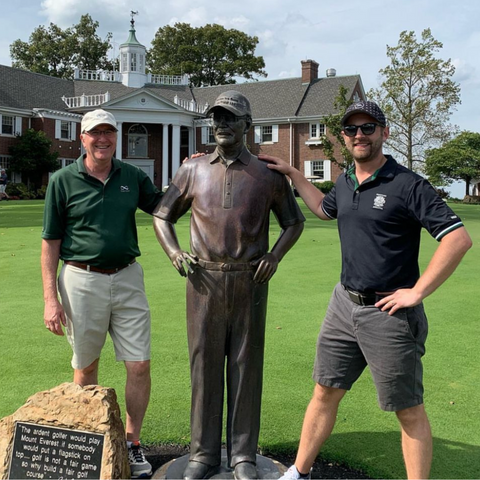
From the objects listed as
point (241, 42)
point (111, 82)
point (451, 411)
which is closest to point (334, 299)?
point (451, 411)

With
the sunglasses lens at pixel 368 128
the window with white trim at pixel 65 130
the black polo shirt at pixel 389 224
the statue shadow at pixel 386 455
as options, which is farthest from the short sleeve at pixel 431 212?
the window with white trim at pixel 65 130

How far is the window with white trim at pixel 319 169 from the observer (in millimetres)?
39219

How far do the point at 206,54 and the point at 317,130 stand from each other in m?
17.8

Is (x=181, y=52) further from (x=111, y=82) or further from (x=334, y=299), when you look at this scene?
(x=334, y=299)

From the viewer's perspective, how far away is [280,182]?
12.0 ft

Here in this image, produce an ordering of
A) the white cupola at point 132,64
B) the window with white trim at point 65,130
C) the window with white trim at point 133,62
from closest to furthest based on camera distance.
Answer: the window with white trim at point 65,130 < the white cupola at point 132,64 < the window with white trim at point 133,62

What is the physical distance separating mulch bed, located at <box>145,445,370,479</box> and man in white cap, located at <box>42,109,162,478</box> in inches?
11.2

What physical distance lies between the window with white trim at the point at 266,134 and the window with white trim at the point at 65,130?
41.5 ft

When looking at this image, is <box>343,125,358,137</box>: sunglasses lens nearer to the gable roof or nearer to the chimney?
the gable roof

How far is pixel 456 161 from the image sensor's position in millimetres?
38781

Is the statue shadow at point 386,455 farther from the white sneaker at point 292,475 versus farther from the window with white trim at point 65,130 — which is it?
the window with white trim at point 65,130

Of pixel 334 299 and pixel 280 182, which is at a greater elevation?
pixel 280 182

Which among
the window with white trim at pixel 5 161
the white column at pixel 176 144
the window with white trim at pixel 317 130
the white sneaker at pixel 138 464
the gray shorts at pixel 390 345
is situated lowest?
the white sneaker at pixel 138 464

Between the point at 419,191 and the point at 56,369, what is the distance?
4066 mm
